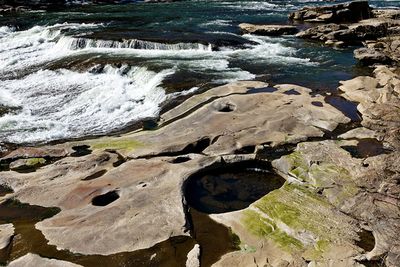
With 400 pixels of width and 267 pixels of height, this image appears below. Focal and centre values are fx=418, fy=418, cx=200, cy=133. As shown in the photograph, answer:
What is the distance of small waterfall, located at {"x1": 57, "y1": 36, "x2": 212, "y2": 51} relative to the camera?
82.6 ft

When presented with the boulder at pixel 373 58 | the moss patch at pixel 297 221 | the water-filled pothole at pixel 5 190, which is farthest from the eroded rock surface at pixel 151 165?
the boulder at pixel 373 58

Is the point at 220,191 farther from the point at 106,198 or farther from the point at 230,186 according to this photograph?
the point at 106,198

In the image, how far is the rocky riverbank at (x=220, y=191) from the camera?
805 cm

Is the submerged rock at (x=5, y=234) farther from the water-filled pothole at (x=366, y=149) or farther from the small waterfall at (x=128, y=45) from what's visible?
the small waterfall at (x=128, y=45)

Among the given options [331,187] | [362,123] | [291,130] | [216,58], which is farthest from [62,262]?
[216,58]

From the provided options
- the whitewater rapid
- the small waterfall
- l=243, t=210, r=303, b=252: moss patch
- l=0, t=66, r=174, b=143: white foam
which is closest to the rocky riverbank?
l=243, t=210, r=303, b=252: moss patch

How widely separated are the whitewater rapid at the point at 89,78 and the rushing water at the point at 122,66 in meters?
0.05

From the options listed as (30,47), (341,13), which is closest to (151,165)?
(30,47)

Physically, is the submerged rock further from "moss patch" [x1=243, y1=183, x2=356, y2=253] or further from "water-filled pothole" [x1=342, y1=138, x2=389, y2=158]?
"water-filled pothole" [x1=342, y1=138, x2=389, y2=158]

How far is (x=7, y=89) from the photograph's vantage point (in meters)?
20.9

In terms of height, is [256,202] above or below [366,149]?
above

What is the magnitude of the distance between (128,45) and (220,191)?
1728 cm

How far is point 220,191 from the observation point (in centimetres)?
1045

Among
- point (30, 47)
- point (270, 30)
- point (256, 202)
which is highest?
point (30, 47)
